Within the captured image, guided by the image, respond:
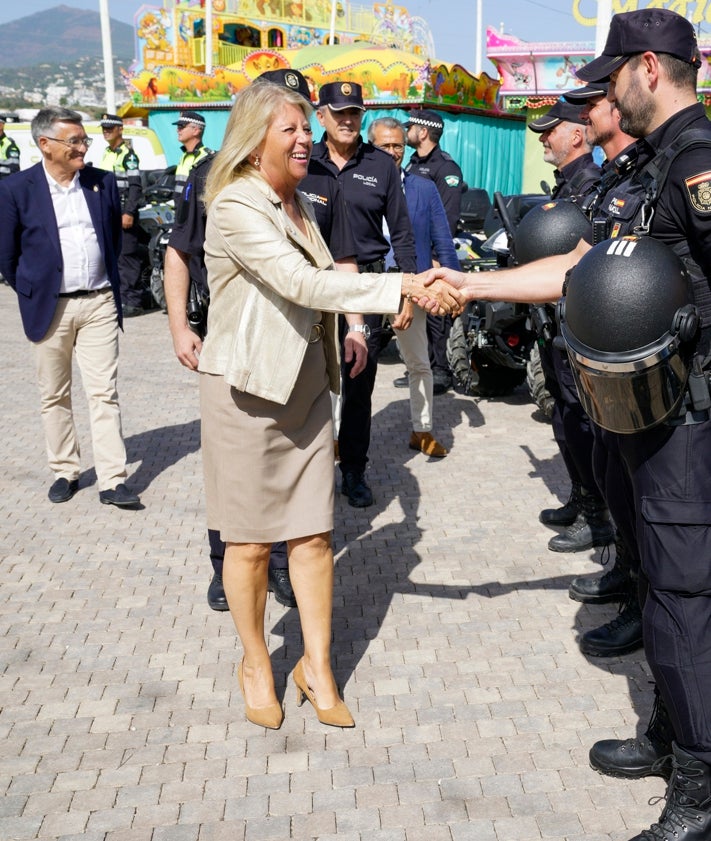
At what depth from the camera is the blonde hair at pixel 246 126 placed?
127 inches

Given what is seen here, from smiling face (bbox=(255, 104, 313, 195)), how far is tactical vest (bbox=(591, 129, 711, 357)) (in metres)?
1.05

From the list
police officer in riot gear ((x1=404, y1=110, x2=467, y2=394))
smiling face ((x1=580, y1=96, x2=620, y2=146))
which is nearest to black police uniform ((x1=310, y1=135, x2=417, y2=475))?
smiling face ((x1=580, y1=96, x2=620, y2=146))

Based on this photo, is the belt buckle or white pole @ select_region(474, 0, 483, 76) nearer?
the belt buckle

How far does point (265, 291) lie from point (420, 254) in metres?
3.93

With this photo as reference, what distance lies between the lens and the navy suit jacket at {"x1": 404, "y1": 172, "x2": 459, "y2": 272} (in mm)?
6875

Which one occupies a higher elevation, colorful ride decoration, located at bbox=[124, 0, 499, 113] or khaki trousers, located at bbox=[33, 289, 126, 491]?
colorful ride decoration, located at bbox=[124, 0, 499, 113]

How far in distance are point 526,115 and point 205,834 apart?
21810 millimetres

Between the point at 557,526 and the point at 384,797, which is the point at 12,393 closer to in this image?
the point at 557,526

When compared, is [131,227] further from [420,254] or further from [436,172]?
[420,254]

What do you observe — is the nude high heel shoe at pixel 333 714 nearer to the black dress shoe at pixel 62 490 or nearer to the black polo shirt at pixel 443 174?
the black dress shoe at pixel 62 490

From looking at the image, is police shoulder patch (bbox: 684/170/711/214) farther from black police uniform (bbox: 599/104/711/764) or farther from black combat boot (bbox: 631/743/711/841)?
black combat boot (bbox: 631/743/711/841)

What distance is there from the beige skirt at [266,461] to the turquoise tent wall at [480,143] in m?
17.9

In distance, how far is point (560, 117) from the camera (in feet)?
16.5

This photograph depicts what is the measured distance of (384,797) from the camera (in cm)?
302
